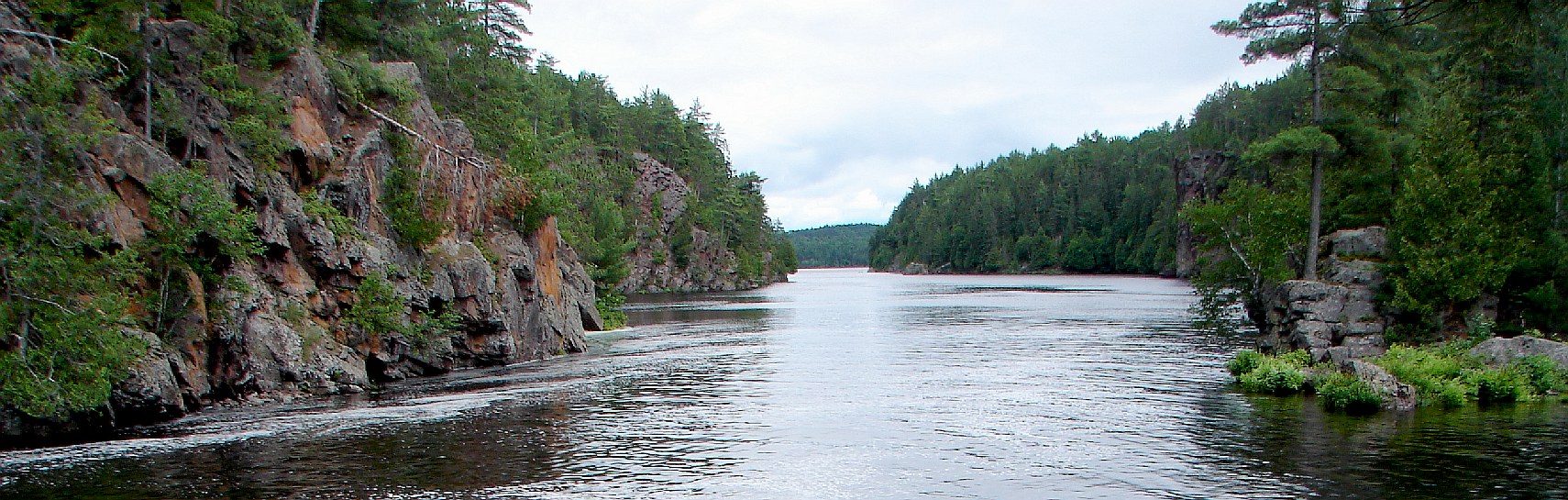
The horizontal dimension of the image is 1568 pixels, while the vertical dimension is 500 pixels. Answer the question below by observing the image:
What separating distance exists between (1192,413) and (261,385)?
2284 cm

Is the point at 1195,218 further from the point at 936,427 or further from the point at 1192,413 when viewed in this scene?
the point at 936,427

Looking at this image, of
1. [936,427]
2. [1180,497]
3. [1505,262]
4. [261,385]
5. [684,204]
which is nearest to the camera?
[1180,497]

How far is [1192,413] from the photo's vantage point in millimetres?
23578

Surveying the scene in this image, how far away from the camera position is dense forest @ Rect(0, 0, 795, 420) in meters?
19.0

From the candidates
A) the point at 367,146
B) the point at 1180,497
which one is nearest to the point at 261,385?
the point at 367,146

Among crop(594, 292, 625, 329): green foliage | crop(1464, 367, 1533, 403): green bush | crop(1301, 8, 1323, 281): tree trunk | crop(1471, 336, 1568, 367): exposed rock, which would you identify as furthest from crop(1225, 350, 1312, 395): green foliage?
crop(594, 292, 625, 329): green foliage

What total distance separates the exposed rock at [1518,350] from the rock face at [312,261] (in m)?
30.8

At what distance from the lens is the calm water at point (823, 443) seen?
1623cm

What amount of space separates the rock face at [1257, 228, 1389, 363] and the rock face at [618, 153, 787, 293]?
79.4 meters

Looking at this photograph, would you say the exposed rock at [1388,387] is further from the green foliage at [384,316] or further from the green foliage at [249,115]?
the green foliage at [249,115]

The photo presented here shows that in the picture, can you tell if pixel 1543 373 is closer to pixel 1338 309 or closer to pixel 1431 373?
pixel 1431 373

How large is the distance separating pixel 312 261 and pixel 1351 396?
27489 millimetres

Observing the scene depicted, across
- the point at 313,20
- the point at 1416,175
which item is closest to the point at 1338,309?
the point at 1416,175

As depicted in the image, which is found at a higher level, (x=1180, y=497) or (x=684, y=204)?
(x=684, y=204)
